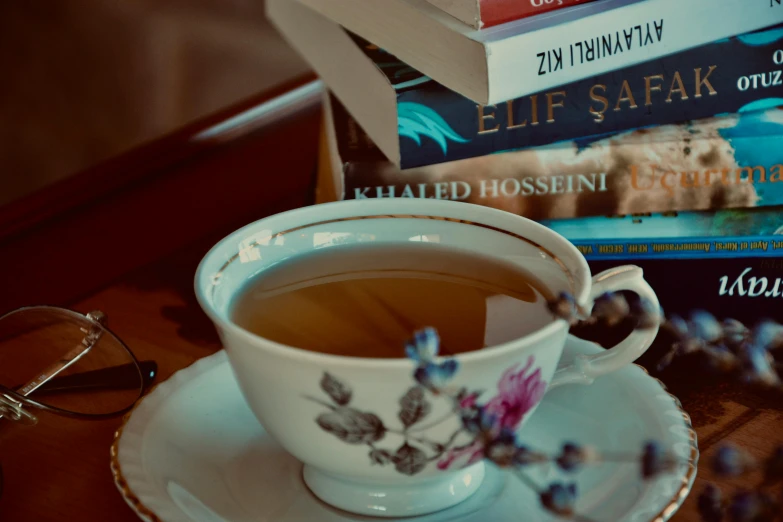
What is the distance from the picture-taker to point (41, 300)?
0.71 m

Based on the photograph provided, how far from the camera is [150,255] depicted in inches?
30.3

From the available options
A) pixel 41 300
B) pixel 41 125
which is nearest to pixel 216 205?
pixel 41 300

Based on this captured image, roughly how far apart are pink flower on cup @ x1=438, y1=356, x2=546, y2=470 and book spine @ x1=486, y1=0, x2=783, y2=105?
218 millimetres

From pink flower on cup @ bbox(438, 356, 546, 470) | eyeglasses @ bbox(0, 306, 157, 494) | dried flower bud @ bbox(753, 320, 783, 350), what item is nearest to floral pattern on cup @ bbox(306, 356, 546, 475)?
pink flower on cup @ bbox(438, 356, 546, 470)

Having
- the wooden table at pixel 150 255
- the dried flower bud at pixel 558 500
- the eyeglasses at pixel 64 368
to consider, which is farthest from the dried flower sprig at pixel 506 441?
the eyeglasses at pixel 64 368

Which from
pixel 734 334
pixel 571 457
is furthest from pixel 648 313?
pixel 571 457

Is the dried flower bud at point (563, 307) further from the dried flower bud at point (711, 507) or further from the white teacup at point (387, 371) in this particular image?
the dried flower bud at point (711, 507)

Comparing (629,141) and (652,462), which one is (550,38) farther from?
(652,462)

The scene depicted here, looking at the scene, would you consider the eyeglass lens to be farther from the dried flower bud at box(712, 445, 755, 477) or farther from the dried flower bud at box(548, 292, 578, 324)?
the dried flower bud at box(712, 445, 755, 477)

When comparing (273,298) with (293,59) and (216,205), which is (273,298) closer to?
(216,205)

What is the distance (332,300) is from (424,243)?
0.08m

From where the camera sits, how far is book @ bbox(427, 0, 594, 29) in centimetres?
56

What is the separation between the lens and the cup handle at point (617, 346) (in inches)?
18.1

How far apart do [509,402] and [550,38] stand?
0.89 ft
